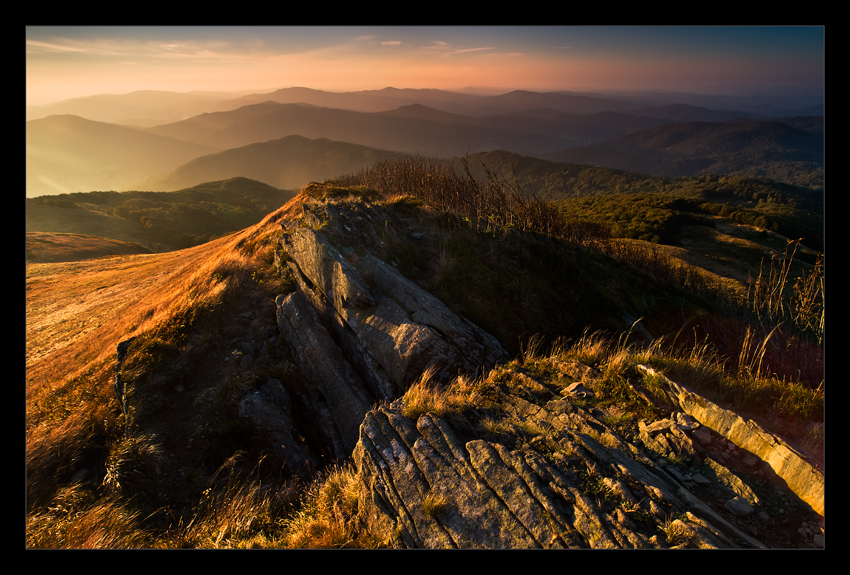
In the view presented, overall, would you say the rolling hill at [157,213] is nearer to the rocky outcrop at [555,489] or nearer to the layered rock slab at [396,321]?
the layered rock slab at [396,321]

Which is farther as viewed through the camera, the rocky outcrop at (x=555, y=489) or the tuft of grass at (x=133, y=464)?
the tuft of grass at (x=133, y=464)

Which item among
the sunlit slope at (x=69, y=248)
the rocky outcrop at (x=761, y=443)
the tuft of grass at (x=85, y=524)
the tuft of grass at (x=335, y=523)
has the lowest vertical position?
the tuft of grass at (x=85, y=524)

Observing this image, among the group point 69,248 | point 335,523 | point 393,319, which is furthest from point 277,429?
point 69,248

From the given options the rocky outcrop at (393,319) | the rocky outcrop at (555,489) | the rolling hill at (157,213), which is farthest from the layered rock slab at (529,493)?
the rolling hill at (157,213)

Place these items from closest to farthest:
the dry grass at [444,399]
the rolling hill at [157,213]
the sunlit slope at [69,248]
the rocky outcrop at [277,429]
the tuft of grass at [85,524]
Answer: the tuft of grass at [85,524] → the dry grass at [444,399] → the rocky outcrop at [277,429] → the sunlit slope at [69,248] → the rolling hill at [157,213]

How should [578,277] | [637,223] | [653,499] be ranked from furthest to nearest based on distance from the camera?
1. [637,223]
2. [578,277]
3. [653,499]

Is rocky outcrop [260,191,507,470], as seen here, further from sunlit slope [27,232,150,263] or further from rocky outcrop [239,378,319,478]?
sunlit slope [27,232,150,263]

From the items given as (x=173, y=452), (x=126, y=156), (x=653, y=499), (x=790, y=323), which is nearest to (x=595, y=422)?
(x=653, y=499)

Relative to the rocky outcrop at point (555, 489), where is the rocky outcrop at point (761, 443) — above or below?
above

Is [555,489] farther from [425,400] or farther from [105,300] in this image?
[105,300]

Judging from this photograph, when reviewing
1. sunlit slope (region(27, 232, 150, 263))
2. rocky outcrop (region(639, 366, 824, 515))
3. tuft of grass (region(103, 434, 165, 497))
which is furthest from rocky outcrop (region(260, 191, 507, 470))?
sunlit slope (region(27, 232, 150, 263))
